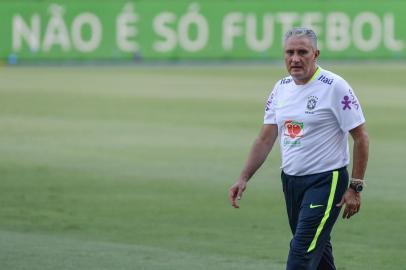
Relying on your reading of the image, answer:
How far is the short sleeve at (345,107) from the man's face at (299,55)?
0.24 m

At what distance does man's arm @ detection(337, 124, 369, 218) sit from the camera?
794cm

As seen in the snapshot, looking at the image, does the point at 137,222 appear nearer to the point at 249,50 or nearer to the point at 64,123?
the point at 64,123

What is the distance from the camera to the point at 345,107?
801 cm

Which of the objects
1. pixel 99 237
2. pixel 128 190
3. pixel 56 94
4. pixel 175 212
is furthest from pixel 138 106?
pixel 99 237

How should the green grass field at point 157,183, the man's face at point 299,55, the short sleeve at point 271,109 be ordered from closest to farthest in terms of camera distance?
the man's face at point 299,55 < the short sleeve at point 271,109 < the green grass field at point 157,183

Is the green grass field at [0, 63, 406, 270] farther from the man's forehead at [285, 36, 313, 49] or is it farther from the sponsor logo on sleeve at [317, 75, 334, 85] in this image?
the man's forehead at [285, 36, 313, 49]

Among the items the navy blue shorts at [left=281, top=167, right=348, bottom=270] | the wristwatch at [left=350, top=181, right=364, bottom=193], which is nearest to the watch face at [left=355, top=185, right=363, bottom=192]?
the wristwatch at [left=350, top=181, right=364, bottom=193]

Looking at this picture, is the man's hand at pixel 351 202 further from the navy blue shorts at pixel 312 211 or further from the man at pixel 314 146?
the navy blue shorts at pixel 312 211

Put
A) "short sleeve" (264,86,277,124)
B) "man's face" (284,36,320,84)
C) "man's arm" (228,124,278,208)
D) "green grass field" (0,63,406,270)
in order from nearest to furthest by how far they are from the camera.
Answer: "man's face" (284,36,320,84) < "short sleeve" (264,86,277,124) < "man's arm" (228,124,278,208) < "green grass field" (0,63,406,270)

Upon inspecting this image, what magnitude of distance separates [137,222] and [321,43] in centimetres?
2863

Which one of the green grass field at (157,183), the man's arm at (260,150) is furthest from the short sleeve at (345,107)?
the green grass field at (157,183)

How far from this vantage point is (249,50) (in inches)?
1591

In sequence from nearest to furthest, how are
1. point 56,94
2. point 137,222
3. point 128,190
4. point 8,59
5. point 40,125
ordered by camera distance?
point 137,222
point 128,190
point 40,125
point 56,94
point 8,59

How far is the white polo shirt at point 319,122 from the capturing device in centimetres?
802
